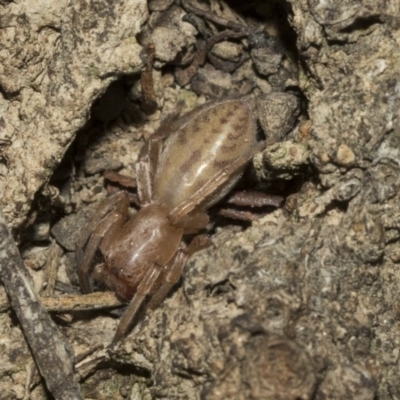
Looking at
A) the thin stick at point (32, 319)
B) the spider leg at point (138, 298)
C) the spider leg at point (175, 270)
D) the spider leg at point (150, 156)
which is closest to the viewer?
the thin stick at point (32, 319)

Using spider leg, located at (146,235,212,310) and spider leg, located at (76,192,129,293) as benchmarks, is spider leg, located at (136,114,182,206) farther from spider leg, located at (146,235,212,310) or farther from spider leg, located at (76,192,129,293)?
spider leg, located at (146,235,212,310)

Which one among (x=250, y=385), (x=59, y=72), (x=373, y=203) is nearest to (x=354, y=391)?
(x=250, y=385)

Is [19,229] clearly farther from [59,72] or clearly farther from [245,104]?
[245,104]

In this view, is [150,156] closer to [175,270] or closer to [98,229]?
[98,229]

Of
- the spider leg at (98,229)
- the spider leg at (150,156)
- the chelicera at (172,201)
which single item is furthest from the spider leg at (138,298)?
the spider leg at (150,156)

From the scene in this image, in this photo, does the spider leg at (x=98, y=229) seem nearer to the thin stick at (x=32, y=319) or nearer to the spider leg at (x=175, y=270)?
the spider leg at (x=175, y=270)

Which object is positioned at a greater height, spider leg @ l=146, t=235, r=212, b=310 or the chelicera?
the chelicera

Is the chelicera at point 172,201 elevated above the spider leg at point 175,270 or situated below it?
above

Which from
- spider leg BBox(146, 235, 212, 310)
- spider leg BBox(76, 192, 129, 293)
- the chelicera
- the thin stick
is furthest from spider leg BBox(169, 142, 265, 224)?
the thin stick
